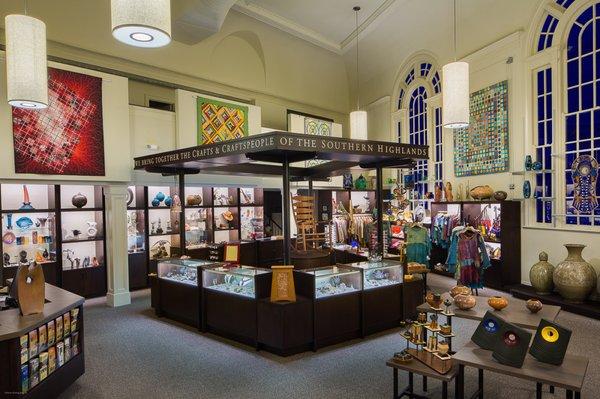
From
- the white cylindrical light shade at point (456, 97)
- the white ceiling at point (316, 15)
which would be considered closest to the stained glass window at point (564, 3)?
the white ceiling at point (316, 15)

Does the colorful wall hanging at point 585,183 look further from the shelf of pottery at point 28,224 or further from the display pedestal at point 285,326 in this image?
the shelf of pottery at point 28,224

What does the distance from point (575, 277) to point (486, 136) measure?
3.42 metres

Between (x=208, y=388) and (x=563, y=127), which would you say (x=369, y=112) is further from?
(x=208, y=388)

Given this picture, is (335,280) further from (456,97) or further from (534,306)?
(456,97)

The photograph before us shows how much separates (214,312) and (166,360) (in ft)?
3.08

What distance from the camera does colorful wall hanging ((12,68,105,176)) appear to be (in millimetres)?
6098

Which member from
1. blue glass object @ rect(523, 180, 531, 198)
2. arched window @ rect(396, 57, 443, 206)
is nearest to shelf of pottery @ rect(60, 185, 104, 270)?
arched window @ rect(396, 57, 443, 206)

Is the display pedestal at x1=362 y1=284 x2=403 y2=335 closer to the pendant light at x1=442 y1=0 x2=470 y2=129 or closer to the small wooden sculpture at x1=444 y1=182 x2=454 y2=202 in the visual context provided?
the pendant light at x1=442 y1=0 x2=470 y2=129

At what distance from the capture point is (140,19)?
237 cm

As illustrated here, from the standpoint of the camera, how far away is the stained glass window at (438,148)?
9688 mm

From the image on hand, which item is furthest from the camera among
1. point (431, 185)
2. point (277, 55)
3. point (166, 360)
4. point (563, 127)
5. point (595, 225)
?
point (277, 55)

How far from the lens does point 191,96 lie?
8344 mm

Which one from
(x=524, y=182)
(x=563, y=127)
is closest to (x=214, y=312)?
(x=524, y=182)

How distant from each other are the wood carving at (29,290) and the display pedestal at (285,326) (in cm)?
228
